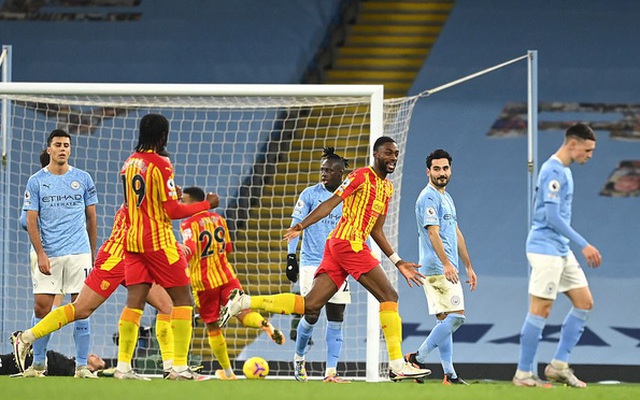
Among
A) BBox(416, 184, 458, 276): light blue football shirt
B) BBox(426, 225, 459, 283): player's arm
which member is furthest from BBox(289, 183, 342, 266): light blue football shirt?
BBox(426, 225, 459, 283): player's arm

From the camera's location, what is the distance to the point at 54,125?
15328mm

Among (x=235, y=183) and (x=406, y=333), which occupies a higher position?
(x=235, y=183)

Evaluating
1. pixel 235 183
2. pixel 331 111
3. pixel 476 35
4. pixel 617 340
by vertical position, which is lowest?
pixel 617 340

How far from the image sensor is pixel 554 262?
7.84 metres

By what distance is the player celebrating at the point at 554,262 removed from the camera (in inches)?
308

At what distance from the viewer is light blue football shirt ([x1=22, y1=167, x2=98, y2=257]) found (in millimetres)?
9828

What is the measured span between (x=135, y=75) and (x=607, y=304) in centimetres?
694

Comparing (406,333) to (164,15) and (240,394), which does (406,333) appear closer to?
(164,15)

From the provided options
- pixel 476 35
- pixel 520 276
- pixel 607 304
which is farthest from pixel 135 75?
pixel 607 304

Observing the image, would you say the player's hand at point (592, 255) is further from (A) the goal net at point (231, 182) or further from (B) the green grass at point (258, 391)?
(A) the goal net at point (231, 182)

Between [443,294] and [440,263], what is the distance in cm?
26

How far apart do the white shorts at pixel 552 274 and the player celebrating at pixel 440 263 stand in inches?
71.6

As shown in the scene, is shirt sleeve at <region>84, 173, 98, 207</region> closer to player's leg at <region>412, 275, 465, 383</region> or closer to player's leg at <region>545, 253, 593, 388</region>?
player's leg at <region>412, 275, 465, 383</region>

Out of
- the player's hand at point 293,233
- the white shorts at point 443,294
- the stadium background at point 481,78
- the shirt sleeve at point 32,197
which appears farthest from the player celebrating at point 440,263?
the stadium background at point 481,78
